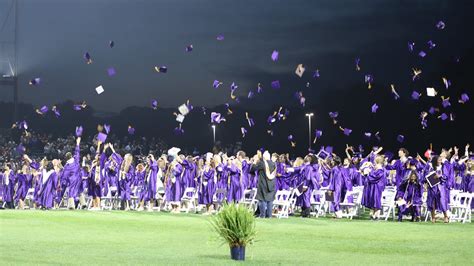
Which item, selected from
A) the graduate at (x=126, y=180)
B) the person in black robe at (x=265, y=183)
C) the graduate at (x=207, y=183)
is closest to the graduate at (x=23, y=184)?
the graduate at (x=126, y=180)

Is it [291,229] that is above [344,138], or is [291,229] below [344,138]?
below

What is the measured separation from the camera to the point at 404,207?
26484 millimetres

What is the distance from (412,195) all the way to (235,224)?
1337 centimetres

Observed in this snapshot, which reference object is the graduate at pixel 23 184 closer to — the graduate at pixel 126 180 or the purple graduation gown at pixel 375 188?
the graduate at pixel 126 180

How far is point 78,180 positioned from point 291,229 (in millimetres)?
14507

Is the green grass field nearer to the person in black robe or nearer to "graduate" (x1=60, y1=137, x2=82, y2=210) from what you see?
the person in black robe

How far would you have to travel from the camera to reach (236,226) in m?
14.0

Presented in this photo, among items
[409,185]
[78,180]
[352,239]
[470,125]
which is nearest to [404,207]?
[409,185]

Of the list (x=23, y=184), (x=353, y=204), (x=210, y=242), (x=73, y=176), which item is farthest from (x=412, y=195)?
(x=23, y=184)

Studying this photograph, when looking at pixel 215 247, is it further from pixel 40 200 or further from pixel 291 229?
pixel 40 200

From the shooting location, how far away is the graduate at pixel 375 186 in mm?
28078

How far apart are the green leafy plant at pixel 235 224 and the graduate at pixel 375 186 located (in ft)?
47.4

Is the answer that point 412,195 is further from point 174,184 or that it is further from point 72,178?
point 72,178

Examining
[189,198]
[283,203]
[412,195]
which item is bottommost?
[283,203]
